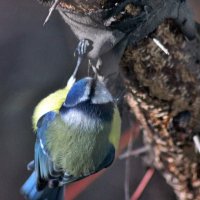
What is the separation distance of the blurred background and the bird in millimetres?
540

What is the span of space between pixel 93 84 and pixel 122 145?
1.96 ft

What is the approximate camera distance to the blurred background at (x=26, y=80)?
1849 millimetres

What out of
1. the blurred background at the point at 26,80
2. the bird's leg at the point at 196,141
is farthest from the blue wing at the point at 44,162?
the blurred background at the point at 26,80

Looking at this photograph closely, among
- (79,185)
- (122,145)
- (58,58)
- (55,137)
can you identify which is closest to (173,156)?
(55,137)

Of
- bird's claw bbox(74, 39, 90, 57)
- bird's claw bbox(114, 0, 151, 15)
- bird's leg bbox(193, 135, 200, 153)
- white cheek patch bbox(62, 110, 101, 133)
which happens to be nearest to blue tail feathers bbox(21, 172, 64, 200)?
white cheek patch bbox(62, 110, 101, 133)

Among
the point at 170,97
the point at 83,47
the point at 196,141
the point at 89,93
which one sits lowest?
the point at 196,141

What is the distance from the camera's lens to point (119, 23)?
3.01 feet

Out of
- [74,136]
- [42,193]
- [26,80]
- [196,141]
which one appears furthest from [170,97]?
[26,80]

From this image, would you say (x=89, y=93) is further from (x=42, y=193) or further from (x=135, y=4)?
(x=42, y=193)

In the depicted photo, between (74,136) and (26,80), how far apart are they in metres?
0.69

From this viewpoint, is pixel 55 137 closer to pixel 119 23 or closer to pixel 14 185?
pixel 119 23

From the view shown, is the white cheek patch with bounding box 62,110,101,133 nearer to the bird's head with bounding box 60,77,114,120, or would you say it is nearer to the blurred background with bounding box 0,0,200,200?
the bird's head with bounding box 60,77,114,120

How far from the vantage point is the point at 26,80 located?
189 cm

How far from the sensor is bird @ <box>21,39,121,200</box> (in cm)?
117
